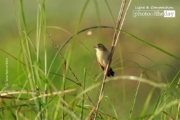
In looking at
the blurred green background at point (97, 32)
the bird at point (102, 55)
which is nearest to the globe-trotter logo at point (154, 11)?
the blurred green background at point (97, 32)

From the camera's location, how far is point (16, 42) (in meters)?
2.12

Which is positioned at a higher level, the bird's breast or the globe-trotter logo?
the globe-trotter logo

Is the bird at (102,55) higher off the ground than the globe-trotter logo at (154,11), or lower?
lower

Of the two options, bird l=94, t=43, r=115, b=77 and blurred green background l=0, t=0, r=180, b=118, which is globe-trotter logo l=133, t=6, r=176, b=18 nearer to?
blurred green background l=0, t=0, r=180, b=118

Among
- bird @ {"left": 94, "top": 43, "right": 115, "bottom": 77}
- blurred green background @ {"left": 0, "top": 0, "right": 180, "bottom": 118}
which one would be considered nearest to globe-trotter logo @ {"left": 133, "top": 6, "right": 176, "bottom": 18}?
blurred green background @ {"left": 0, "top": 0, "right": 180, "bottom": 118}

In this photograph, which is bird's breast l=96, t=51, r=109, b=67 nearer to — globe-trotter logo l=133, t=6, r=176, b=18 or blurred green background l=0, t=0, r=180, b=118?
blurred green background l=0, t=0, r=180, b=118

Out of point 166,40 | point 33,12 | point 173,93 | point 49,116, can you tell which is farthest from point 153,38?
point 49,116

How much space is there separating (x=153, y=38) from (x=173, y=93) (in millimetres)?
1192

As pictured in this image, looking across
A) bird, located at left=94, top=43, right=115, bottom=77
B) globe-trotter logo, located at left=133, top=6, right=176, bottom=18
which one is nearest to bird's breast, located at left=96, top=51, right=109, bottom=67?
bird, located at left=94, top=43, right=115, bottom=77

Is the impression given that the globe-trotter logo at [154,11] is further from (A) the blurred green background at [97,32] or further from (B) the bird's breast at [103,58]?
(B) the bird's breast at [103,58]

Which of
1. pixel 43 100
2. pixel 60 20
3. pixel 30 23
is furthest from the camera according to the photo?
pixel 60 20

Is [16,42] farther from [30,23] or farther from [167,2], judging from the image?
[167,2]

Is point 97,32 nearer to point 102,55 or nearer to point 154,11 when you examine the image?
point 102,55

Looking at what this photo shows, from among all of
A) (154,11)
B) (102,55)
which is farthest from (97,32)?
(154,11)
